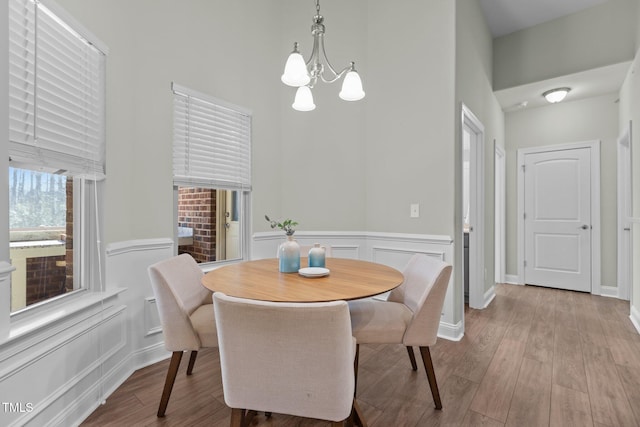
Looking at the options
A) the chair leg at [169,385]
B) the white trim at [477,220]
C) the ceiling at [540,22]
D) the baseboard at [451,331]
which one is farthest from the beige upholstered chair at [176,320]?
the ceiling at [540,22]

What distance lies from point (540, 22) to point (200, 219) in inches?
179

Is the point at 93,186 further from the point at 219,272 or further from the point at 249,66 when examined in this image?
→ the point at 249,66

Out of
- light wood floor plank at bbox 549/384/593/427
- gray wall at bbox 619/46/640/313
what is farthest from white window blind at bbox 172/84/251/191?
gray wall at bbox 619/46/640/313

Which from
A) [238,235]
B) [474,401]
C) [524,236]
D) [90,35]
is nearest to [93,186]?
[90,35]

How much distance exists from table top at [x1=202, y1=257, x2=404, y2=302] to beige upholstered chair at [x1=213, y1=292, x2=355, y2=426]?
9.9 inches

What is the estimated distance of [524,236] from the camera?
467 centimetres

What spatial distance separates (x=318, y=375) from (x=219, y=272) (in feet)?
3.32

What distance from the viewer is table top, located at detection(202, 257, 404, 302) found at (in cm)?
134

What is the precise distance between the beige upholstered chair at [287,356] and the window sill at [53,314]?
2.95 ft

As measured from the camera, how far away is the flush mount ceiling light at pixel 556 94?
3.96m

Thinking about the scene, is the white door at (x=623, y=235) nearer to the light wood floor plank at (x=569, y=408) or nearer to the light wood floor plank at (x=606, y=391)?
the light wood floor plank at (x=606, y=391)

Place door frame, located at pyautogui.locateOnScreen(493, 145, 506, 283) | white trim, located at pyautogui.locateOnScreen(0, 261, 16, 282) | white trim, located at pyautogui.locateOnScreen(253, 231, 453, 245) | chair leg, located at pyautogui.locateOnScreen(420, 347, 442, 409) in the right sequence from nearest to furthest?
1. white trim, located at pyautogui.locateOnScreen(0, 261, 16, 282)
2. chair leg, located at pyautogui.locateOnScreen(420, 347, 442, 409)
3. white trim, located at pyautogui.locateOnScreen(253, 231, 453, 245)
4. door frame, located at pyautogui.locateOnScreen(493, 145, 506, 283)

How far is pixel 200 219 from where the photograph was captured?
2.75 m

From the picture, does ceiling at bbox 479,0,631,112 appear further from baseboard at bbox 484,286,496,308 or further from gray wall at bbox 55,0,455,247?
baseboard at bbox 484,286,496,308
